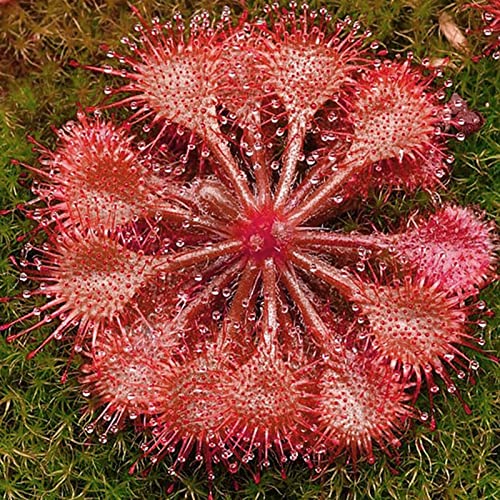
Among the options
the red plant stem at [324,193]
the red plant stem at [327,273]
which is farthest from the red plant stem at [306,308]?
the red plant stem at [324,193]

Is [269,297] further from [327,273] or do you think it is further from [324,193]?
[324,193]

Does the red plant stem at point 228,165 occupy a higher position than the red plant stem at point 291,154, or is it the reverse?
the red plant stem at point 291,154

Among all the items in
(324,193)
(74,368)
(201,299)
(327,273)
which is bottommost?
(74,368)

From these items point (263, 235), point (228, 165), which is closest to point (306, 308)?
point (263, 235)

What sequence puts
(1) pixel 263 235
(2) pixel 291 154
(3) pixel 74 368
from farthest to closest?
(3) pixel 74 368, (2) pixel 291 154, (1) pixel 263 235

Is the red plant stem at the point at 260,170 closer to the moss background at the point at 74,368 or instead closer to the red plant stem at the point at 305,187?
the red plant stem at the point at 305,187

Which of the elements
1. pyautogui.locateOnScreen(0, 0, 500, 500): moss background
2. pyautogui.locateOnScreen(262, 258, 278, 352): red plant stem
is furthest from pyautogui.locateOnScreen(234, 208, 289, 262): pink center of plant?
pyautogui.locateOnScreen(0, 0, 500, 500): moss background
